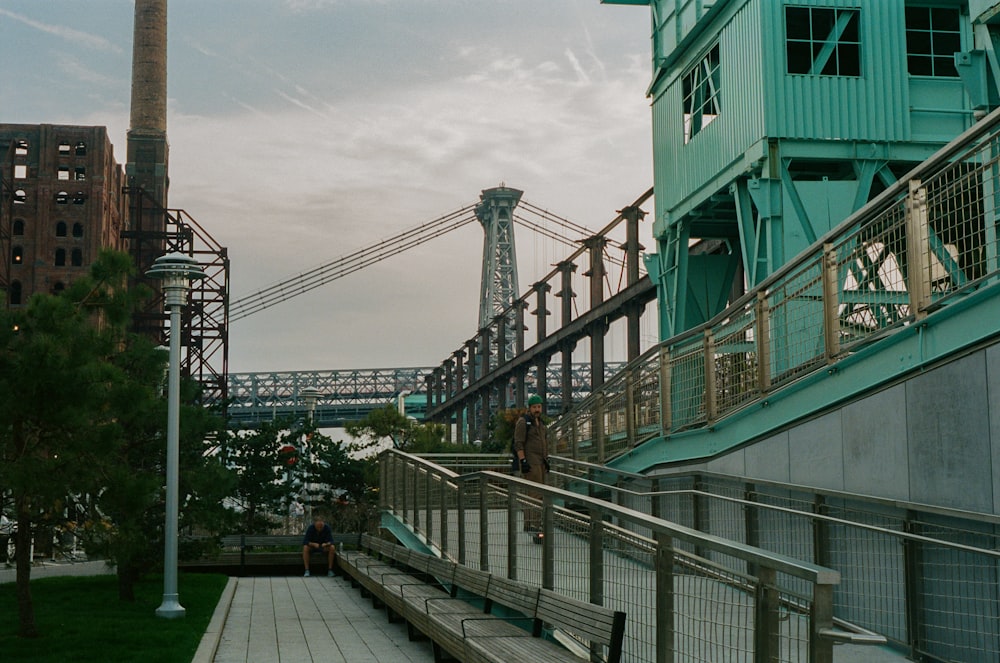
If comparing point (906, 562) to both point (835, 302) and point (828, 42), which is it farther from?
point (828, 42)

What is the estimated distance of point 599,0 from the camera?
93.8 feet

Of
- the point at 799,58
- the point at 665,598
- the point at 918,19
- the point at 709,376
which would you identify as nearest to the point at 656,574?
the point at 665,598

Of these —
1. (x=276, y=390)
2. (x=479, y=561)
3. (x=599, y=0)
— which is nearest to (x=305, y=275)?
(x=276, y=390)

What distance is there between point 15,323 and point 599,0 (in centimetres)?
1804

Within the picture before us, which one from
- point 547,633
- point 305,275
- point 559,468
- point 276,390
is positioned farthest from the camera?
point 276,390

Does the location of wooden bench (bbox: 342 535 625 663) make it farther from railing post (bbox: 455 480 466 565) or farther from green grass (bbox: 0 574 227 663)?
green grass (bbox: 0 574 227 663)

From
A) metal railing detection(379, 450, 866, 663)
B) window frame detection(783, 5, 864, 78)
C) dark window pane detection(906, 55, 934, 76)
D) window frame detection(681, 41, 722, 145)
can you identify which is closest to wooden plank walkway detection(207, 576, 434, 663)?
metal railing detection(379, 450, 866, 663)

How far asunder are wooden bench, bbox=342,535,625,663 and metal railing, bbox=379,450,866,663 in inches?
7.4

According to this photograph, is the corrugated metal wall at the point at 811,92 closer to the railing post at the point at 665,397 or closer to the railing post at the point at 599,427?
the railing post at the point at 599,427

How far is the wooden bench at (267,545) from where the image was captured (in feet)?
98.5

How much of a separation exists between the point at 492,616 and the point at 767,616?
4835mm

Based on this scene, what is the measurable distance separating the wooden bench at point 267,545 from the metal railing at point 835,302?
12461 millimetres

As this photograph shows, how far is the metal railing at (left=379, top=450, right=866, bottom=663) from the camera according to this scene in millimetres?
5738

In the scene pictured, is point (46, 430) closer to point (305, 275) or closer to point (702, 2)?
point (702, 2)
